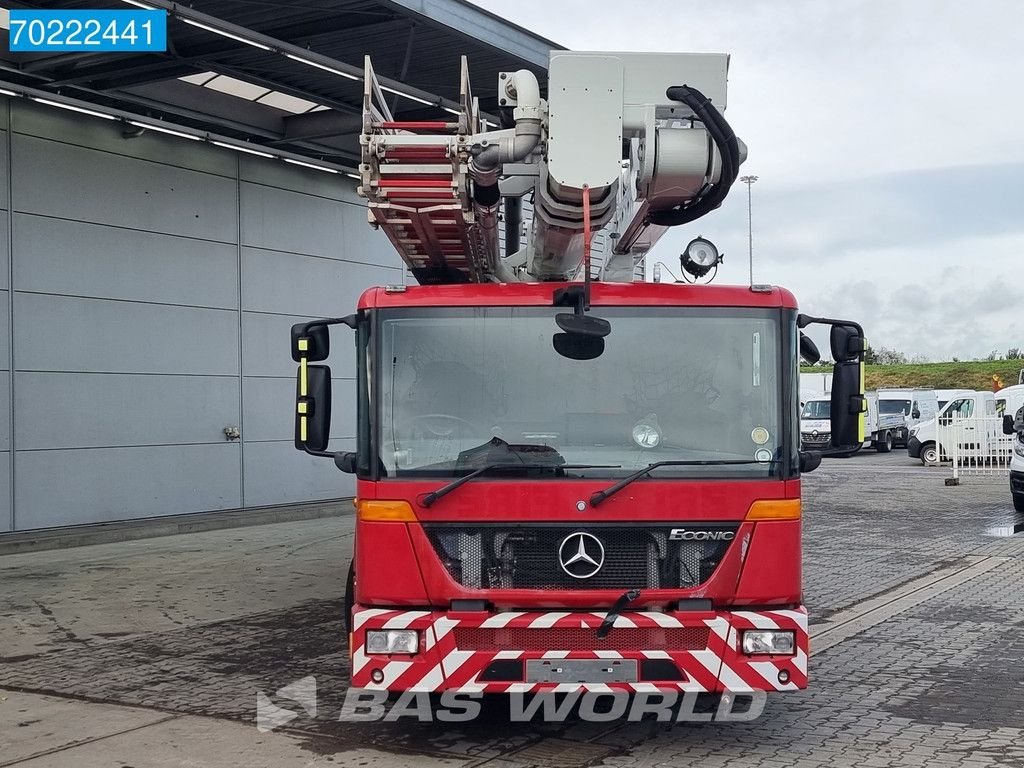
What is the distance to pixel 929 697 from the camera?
6.95 meters

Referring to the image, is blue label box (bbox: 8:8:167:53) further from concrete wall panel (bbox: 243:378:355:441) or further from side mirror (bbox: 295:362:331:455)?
side mirror (bbox: 295:362:331:455)

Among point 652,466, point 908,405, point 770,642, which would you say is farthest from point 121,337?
point 908,405

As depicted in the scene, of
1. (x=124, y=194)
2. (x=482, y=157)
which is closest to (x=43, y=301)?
(x=124, y=194)

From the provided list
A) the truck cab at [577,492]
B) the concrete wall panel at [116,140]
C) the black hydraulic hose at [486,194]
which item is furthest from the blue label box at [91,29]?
the truck cab at [577,492]

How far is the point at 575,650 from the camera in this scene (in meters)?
5.53

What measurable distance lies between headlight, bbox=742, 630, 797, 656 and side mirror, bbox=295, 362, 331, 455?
232 centimetres

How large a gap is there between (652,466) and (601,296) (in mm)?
902

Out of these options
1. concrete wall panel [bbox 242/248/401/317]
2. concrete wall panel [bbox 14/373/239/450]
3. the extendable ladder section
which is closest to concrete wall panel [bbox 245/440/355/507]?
A: concrete wall panel [bbox 14/373/239/450]

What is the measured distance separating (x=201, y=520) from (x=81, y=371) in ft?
8.47

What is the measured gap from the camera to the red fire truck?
18.3 ft

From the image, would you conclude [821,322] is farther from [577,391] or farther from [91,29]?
[91,29]

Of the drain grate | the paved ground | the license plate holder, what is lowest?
the paved ground

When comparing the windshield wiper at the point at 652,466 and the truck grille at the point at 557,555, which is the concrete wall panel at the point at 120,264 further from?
the windshield wiper at the point at 652,466

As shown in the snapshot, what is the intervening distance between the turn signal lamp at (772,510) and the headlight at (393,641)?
168cm
